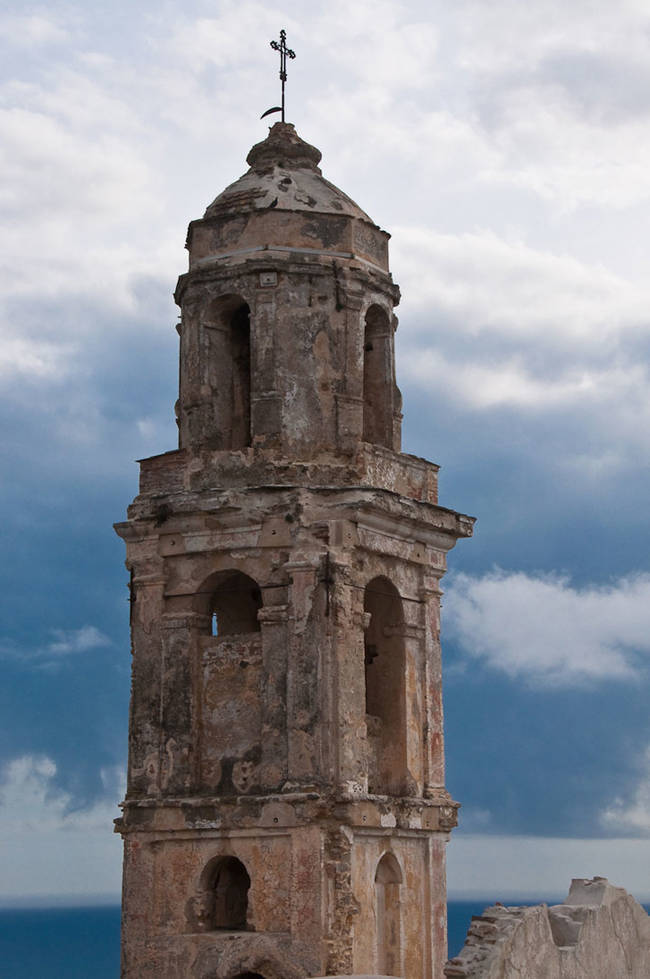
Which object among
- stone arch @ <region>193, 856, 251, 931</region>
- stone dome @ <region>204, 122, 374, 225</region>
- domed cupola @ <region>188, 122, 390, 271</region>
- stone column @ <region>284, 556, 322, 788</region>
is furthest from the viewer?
stone dome @ <region>204, 122, 374, 225</region>

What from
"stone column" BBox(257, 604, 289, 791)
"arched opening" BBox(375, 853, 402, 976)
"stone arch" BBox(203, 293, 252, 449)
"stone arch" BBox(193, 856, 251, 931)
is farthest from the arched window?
"stone arch" BBox(203, 293, 252, 449)

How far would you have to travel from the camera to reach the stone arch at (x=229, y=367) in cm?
2080

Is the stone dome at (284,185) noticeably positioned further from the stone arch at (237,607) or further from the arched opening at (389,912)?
the arched opening at (389,912)

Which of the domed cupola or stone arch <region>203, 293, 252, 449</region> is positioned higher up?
the domed cupola

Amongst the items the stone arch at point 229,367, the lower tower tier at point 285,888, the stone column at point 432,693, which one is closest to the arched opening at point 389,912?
the lower tower tier at point 285,888

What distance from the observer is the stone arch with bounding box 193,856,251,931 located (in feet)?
63.2

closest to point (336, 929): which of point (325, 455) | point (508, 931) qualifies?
point (508, 931)

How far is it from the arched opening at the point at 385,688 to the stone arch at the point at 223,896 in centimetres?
187

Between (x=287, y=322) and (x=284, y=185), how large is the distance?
2028 mm

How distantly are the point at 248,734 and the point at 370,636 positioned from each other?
226 cm

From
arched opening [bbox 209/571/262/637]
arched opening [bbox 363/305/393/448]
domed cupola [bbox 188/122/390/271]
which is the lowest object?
arched opening [bbox 209/571/262/637]

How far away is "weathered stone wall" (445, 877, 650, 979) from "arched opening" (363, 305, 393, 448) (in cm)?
636

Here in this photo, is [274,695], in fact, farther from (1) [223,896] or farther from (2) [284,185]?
(2) [284,185]

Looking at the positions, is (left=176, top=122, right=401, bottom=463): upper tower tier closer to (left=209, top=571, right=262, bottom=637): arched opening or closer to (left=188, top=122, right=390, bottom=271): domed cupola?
(left=188, top=122, right=390, bottom=271): domed cupola
